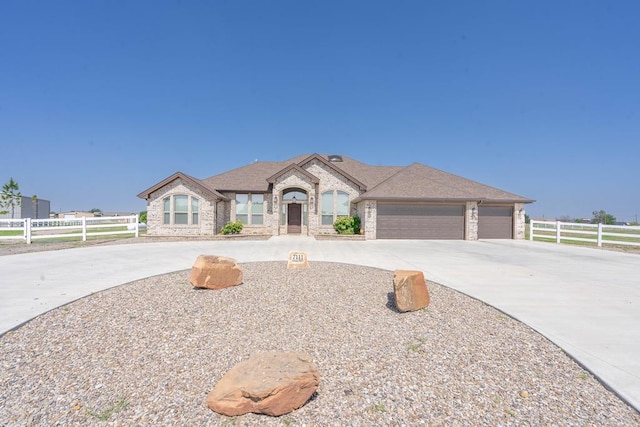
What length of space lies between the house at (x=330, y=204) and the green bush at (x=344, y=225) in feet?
2.49

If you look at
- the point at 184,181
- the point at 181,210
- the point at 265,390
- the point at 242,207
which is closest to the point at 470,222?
the point at 242,207

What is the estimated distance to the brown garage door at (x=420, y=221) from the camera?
17.9 meters

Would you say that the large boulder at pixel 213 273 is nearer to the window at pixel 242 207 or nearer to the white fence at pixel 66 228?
the white fence at pixel 66 228

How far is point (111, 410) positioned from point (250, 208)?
18871 millimetres

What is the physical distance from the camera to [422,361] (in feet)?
11.3

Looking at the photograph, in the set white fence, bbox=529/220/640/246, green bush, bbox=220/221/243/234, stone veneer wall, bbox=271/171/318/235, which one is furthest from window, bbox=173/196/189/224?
white fence, bbox=529/220/640/246

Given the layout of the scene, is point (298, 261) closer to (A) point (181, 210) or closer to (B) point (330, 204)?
(B) point (330, 204)

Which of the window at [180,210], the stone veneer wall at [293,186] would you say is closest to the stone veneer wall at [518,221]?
the stone veneer wall at [293,186]

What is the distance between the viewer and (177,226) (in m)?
19.1

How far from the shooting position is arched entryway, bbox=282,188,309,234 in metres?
20.3

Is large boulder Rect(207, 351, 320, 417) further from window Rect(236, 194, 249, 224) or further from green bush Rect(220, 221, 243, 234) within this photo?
window Rect(236, 194, 249, 224)

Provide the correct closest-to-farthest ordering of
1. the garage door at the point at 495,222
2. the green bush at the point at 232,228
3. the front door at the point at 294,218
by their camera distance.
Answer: the garage door at the point at 495,222 < the green bush at the point at 232,228 < the front door at the point at 294,218

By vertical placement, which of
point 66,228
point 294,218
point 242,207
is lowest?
point 66,228

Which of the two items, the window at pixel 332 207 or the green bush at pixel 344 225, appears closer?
the green bush at pixel 344 225
